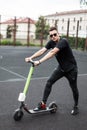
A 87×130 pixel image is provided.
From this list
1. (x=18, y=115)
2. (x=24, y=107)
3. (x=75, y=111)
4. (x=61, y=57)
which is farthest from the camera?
(x=75, y=111)

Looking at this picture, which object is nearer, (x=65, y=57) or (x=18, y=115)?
(x=18, y=115)

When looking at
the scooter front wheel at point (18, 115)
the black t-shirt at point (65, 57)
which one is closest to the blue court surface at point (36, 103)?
the scooter front wheel at point (18, 115)

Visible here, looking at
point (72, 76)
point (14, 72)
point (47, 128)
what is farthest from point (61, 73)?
point (14, 72)

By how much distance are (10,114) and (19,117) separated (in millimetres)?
375

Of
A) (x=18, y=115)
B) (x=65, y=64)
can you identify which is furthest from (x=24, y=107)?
(x=65, y=64)

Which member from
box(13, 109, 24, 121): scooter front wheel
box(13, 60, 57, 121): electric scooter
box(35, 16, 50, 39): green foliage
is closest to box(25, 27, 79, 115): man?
box(13, 60, 57, 121): electric scooter

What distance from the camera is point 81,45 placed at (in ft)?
108

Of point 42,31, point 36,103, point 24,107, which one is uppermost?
point 42,31

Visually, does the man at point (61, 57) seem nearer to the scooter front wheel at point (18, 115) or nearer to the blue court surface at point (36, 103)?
the blue court surface at point (36, 103)

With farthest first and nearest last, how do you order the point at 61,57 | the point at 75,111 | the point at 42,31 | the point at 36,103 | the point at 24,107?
the point at 42,31 → the point at 36,103 → the point at 75,111 → the point at 61,57 → the point at 24,107

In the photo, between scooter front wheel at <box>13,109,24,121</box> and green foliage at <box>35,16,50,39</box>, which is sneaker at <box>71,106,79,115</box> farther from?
green foliage at <box>35,16,50,39</box>

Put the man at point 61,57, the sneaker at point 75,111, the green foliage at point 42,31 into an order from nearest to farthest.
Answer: the man at point 61,57
the sneaker at point 75,111
the green foliage at point 42,31

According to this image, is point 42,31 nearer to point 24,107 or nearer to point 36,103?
point 36,103

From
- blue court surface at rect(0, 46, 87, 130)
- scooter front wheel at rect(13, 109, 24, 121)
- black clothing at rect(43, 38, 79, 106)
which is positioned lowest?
blue court surface at rect(0, 46, 87, 130)
